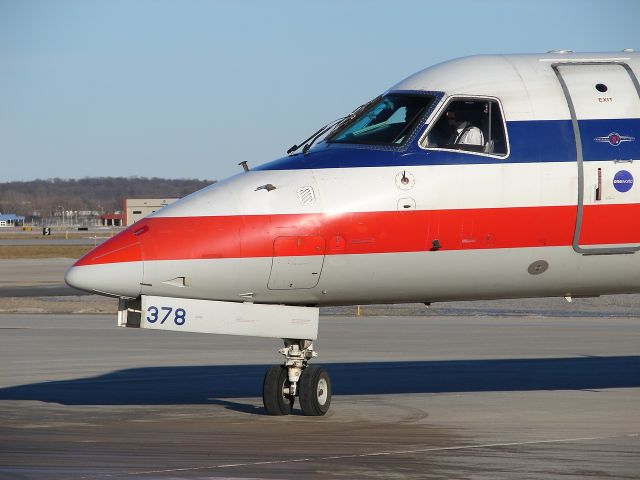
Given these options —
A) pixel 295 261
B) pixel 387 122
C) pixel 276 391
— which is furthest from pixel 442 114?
pixel 276 391

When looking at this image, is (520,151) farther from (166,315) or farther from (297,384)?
(166,315)

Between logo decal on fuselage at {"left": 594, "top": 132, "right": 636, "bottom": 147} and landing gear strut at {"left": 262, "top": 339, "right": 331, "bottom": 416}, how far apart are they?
14.0 feet

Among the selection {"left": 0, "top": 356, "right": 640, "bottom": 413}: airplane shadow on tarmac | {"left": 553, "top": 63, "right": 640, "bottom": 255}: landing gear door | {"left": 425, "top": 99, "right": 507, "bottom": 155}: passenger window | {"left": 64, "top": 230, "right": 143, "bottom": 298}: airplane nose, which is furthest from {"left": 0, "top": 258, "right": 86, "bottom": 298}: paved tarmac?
{"left": 553, "top": 63, "right": 640, "bottom": 255}: landing gear door

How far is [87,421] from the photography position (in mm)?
15133

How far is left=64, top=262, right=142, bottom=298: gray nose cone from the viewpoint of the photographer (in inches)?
534

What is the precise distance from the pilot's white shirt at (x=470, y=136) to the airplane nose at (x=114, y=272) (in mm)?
3998

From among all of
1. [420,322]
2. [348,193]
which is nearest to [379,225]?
[348,193]

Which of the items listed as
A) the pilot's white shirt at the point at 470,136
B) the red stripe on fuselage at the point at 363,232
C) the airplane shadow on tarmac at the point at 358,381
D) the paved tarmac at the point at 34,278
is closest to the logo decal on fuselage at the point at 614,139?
the red stripe on fuselage at the point at 363,232

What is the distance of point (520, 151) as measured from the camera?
14.5 metres

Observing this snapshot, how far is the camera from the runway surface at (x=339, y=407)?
11727 mm

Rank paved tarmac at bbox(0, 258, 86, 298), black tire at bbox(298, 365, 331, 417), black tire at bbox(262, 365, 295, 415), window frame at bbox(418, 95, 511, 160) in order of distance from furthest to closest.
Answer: paved tarmac at bbox(0, 258, 86, 298) < black tire at bbox(262, 365, 295, 415) < black tire at bbox(298, 365, 331, 417) < window frame at bbox(418, 95, 511, 160)

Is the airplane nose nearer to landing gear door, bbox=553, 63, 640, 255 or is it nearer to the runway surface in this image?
the runway surface

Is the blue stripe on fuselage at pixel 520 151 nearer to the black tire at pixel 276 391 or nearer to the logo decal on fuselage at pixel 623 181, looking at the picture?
the logo decal on fuselage at pixel 623 181

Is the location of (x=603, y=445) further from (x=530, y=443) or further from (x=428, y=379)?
(x=428, y=379)
